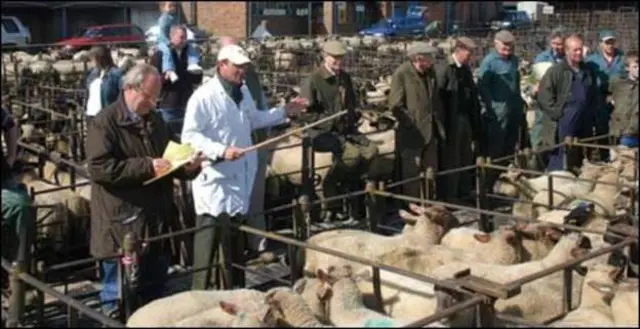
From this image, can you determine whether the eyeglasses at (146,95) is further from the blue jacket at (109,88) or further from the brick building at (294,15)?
the brick building at (294,15)

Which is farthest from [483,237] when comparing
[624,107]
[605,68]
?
[605,68]

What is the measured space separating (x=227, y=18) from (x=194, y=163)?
40.8 m

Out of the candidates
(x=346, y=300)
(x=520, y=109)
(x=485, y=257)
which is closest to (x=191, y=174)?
(x=346, y=300)

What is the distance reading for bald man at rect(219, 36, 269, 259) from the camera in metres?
8.30

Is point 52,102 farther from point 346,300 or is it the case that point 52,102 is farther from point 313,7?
point 313,7

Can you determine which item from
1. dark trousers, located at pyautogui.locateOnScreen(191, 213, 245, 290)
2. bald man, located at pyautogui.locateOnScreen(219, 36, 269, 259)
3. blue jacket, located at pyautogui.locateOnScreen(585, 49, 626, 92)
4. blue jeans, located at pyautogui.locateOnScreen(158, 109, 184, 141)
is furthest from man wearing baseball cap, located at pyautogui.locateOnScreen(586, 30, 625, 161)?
dark trousers, located at pyautogui.locateOnScreen(191, 213, 245, 290)

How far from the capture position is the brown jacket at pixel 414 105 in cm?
978

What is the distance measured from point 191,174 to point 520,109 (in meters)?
5.77

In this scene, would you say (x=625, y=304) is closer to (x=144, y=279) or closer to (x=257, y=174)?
(x=144, y=279)

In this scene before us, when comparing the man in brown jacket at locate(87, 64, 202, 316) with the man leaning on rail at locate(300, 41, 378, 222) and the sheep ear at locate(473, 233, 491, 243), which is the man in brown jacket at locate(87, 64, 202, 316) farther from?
the man leaning on rail at locate(300, 41, 378, 222)

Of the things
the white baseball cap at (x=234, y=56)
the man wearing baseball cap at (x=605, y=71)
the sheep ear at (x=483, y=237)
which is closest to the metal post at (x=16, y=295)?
the white baseball cap at (x=234, y=56)

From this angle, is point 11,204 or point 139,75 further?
point 139,75

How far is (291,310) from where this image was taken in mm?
4969

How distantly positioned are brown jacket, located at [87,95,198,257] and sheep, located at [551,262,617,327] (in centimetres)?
247
